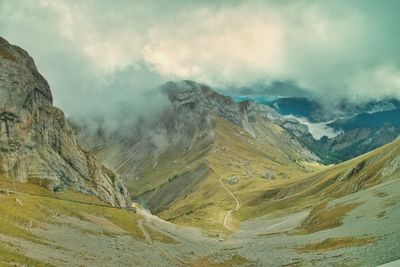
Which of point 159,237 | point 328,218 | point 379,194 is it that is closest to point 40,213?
point 159,237

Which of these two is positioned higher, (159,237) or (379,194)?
(379,194)

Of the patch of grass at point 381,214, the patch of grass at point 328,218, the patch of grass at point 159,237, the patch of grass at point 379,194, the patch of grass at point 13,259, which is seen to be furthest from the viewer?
the patch of grass at point 379,194

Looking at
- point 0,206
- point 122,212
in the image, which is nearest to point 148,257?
point 0,206

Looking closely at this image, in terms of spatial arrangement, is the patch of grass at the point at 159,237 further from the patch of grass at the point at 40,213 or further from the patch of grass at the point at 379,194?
the patch of grass at the point at 379,194

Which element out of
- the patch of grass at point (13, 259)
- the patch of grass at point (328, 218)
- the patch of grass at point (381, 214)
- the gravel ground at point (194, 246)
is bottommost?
the patch of grass at point (13, 259)

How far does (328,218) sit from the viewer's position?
173 meters

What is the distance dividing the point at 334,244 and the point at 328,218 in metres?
58.2

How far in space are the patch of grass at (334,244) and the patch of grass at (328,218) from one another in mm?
29324

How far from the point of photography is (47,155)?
199250mm

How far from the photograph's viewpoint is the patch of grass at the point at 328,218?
15975 centimetres

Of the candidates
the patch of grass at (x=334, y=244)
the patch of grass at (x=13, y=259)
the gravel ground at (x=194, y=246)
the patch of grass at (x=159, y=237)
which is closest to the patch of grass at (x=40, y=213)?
the gravel ground at (x=194, y=246)

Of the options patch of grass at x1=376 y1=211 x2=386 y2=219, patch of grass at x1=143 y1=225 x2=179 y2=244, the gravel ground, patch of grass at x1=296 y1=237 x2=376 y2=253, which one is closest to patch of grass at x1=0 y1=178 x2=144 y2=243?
the gravel ground

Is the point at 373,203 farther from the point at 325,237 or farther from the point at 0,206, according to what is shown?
the point at 0,206

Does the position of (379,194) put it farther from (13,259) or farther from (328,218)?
(13,259)
